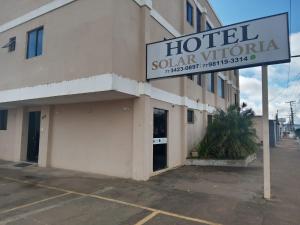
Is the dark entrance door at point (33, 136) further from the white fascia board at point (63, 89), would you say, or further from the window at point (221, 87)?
the window at point (221, 87)

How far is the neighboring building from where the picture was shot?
827cm

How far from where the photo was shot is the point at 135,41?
30.0ft

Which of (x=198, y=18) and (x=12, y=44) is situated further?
(x=198, y=18)

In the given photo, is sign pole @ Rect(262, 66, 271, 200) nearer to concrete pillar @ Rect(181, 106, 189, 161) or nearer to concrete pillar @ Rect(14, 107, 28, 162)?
concrete pillar @ Rect(181, 106, 189, 161)

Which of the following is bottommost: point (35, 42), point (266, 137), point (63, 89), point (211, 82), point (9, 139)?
point (9, 139)

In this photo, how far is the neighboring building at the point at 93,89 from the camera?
8273mm

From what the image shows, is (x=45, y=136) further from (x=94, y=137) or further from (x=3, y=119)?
(x=3, y=119)

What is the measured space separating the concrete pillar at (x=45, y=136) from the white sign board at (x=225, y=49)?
5.89 metres

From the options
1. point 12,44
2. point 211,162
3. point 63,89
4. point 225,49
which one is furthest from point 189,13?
point 12,44

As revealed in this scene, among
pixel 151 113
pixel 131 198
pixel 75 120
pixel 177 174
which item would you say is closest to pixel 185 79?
pixel 151 113

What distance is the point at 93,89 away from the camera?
7883mm

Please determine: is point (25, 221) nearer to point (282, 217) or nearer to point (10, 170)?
point (282, 217)

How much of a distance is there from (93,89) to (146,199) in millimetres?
3899

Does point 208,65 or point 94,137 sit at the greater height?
point 208,65
